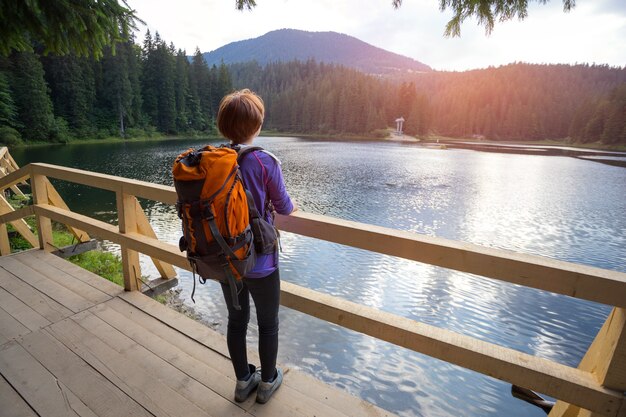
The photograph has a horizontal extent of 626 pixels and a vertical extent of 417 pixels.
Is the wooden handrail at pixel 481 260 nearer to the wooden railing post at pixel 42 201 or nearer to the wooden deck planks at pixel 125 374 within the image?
the wooden deck planks at pixel 125 374

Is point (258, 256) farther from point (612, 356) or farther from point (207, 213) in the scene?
point (612, 356)

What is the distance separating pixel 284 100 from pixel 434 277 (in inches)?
3617

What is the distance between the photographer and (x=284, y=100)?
3762 inches

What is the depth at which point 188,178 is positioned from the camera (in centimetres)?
151

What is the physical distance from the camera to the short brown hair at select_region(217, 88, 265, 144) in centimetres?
163

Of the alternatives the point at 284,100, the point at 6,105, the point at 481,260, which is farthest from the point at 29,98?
the point at 284,100

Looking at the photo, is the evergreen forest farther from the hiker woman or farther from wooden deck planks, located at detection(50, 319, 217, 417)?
the hiker woman

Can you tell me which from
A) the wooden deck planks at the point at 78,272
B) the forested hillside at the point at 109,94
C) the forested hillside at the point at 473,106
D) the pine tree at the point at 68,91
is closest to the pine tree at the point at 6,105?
the forested hillside at the point at 109,94

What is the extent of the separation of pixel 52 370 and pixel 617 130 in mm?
79309

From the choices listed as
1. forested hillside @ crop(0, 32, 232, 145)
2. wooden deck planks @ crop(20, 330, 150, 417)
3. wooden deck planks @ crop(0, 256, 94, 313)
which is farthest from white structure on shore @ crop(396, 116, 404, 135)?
wooden deck planks @ crop(20, 330, 150, 417)

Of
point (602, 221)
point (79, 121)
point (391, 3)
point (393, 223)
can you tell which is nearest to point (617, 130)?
point (602, 221)

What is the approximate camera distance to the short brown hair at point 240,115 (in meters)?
1.63

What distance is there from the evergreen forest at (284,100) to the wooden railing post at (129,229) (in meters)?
11.2

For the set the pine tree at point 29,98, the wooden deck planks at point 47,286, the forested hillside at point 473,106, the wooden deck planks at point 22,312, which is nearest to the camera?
the wooden deck planks at point 22,312
